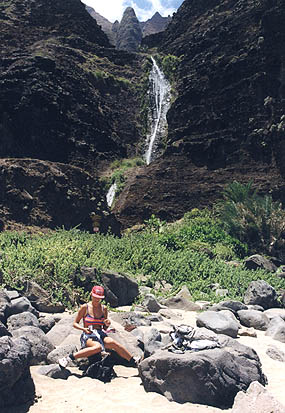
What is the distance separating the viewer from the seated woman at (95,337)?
3848 millimetres

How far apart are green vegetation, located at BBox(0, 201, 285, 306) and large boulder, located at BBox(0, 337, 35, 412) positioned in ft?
8.30

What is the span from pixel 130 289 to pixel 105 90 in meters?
25.2

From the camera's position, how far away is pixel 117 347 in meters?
4.02

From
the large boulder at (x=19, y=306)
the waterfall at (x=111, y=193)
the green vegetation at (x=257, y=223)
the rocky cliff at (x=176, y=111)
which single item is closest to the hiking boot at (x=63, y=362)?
the large boulder at (x=19, y=306)

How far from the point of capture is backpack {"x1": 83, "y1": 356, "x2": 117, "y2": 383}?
366cm

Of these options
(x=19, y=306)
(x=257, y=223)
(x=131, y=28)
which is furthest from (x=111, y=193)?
(x=131, y=28)

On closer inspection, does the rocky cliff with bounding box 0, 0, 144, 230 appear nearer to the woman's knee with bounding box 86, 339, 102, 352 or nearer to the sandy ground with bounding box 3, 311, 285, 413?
the woman's knee with bounding box 86, 339, 102, 352

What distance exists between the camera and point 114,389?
3.48m

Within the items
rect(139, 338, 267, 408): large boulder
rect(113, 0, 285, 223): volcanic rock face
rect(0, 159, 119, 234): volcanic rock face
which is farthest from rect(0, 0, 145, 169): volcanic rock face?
rect(139, 338, 267, 408): large boulder

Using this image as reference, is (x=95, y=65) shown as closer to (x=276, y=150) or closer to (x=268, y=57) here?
(x=268, y=57)

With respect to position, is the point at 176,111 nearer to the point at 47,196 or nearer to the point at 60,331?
the point at 47,196

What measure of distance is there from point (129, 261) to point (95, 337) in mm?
4658

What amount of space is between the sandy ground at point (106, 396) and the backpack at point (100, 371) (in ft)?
0.19

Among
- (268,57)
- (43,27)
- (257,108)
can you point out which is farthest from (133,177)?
(43,27)
